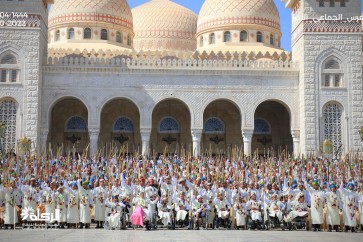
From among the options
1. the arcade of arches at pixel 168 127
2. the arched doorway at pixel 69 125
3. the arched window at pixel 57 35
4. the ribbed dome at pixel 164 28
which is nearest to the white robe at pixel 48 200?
the arcade of arches at pixel 168 127

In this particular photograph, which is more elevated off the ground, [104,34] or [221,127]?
[104,34]

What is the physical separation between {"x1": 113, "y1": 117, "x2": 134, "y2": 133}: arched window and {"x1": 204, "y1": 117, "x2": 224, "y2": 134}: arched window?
3.49m

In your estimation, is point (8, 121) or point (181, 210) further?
point (8, 121)

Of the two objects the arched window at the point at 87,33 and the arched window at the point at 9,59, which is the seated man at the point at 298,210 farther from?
the arched window at the point at 87,33

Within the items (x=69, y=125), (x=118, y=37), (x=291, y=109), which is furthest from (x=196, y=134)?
(x=118, y=37)

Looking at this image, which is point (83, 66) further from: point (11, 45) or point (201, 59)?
point (201, 59)

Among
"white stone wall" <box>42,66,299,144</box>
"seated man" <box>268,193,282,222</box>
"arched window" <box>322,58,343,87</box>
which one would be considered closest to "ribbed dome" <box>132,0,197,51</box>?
"white stone wall" <box>42,66,299,144</box>

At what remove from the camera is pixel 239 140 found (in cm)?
2727

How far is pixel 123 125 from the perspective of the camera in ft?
89.4

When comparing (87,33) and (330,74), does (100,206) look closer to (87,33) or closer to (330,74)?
(330,74)

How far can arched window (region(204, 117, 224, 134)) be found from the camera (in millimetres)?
27444

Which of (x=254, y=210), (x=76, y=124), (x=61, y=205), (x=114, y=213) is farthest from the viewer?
(x=76, y=124)

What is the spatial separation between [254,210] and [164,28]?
22460 millimetres

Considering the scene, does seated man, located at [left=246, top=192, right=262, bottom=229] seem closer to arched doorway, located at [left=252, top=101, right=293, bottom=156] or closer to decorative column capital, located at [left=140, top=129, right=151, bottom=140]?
decorative column capital, located at [left=140, top=129, right=151, bottom=140]
